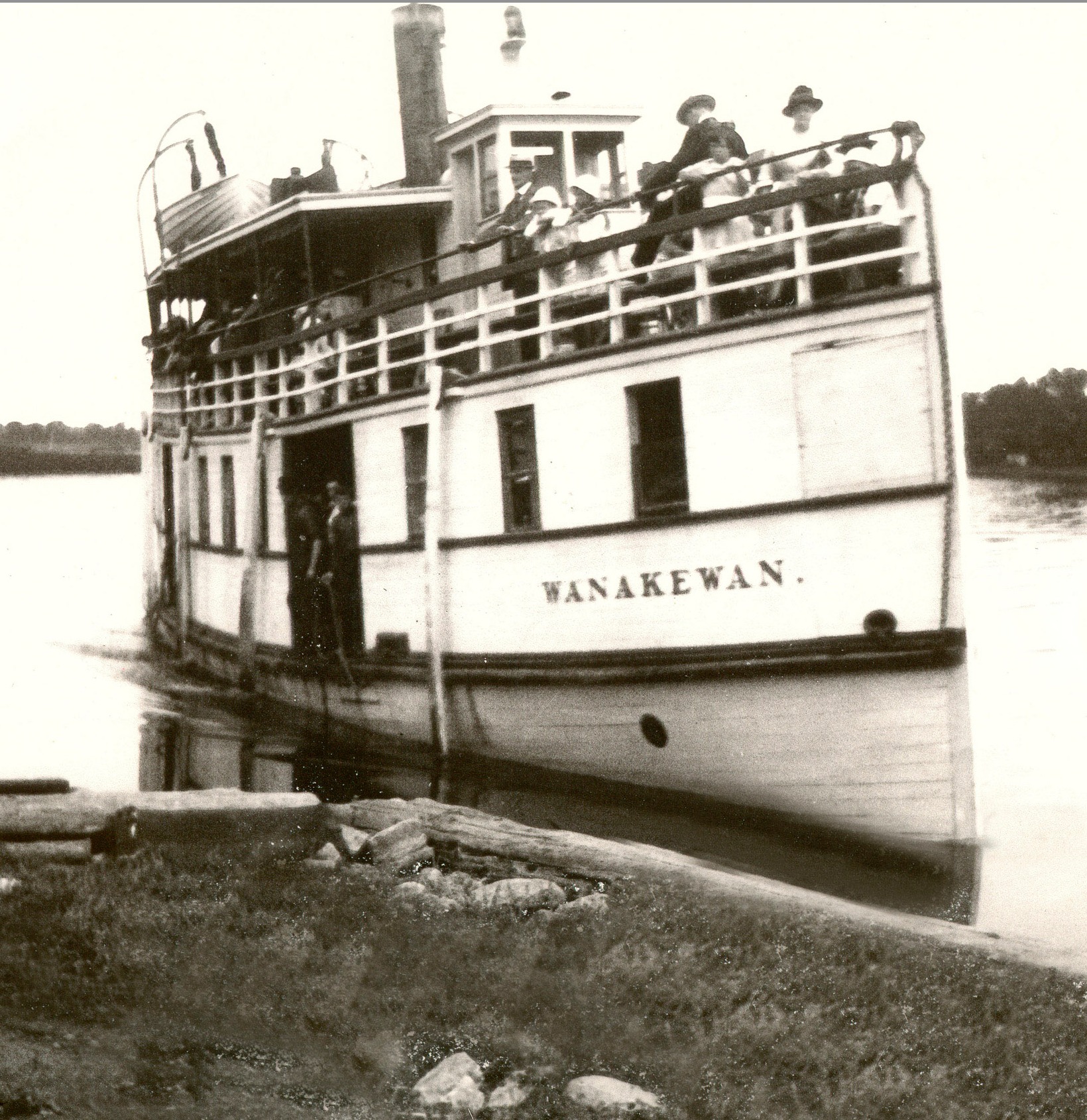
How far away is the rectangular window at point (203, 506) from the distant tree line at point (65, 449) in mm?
2954

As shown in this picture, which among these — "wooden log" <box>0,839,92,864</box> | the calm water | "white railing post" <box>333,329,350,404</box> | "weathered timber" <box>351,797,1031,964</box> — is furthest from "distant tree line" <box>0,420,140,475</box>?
"weathered timber" <box>351,797,1031,964</box>

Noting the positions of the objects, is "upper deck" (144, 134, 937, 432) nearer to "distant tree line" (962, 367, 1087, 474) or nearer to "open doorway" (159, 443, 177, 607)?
"open doorway" (159, 443, 177, 607)

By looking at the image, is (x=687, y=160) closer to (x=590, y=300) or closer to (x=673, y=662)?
(x=590, y=300)

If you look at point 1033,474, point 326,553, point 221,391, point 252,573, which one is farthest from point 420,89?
point 1033,474

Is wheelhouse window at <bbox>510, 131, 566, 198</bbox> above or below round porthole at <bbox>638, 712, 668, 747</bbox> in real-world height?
above

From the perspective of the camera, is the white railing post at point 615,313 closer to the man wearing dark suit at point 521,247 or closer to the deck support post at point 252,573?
the man wearing dark suit at point 521,247

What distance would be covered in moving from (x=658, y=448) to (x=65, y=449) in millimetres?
3698

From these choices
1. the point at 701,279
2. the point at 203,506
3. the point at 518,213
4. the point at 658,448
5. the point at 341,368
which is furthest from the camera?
the point at 203,506

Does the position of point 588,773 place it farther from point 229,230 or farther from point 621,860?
point 229,230

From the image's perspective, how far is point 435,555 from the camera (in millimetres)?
9516

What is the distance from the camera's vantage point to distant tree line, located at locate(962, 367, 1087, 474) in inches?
269

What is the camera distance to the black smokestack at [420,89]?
30.3ft

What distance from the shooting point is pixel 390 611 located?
10.1 m

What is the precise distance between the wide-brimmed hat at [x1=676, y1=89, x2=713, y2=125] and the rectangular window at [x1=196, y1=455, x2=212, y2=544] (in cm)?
566
